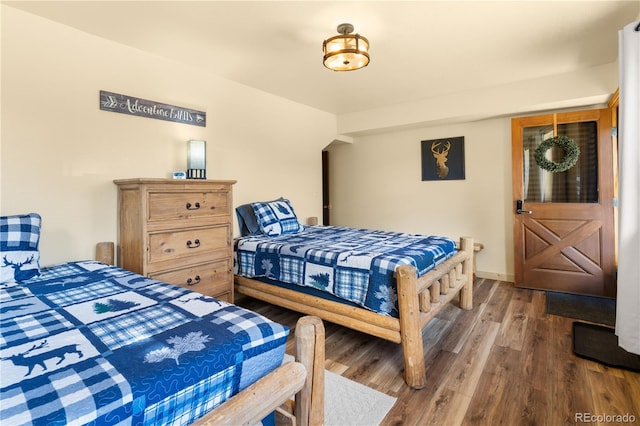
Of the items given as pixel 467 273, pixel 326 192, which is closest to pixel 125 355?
pixel 467 273

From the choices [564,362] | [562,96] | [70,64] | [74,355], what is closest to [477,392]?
[564,362]

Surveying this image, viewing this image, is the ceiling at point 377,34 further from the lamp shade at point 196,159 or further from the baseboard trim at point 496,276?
the baseboard trim at point 496,276

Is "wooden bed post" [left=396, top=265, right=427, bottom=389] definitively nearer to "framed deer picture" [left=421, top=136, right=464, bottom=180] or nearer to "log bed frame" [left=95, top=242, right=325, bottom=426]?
"log bed frame" [left=95, top=242, right=325, bottom=426]

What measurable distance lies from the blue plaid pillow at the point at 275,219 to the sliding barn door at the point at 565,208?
262cm

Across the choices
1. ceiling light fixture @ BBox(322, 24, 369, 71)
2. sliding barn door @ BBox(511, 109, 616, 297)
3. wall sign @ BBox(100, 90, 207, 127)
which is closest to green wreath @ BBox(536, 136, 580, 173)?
sliding barn door @ BBox(511, 109, 616, 297)

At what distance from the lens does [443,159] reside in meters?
4.39

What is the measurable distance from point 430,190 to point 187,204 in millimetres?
3370

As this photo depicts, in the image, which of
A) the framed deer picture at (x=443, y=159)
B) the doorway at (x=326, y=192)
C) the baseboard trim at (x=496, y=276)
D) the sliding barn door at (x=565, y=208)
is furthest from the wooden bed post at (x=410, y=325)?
the doorway at (x=326, y=192)

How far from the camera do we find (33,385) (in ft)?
2.33

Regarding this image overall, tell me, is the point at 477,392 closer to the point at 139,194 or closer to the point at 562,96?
the point at 139,194

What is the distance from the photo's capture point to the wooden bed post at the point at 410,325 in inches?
73.9

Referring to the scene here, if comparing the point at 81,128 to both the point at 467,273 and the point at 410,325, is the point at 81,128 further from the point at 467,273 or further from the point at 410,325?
the point at 467,273

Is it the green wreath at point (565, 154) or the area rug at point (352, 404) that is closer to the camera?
the area rug at point (352, 404)

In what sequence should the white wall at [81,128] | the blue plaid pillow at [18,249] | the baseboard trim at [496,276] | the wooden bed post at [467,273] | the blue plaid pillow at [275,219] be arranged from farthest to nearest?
the baseboard trim at [496,276], the blue plaid pillow at [275,219], the wooden bed post at [467,273], the white wall at [81,128], the blue plaid pillow at [18,249]
